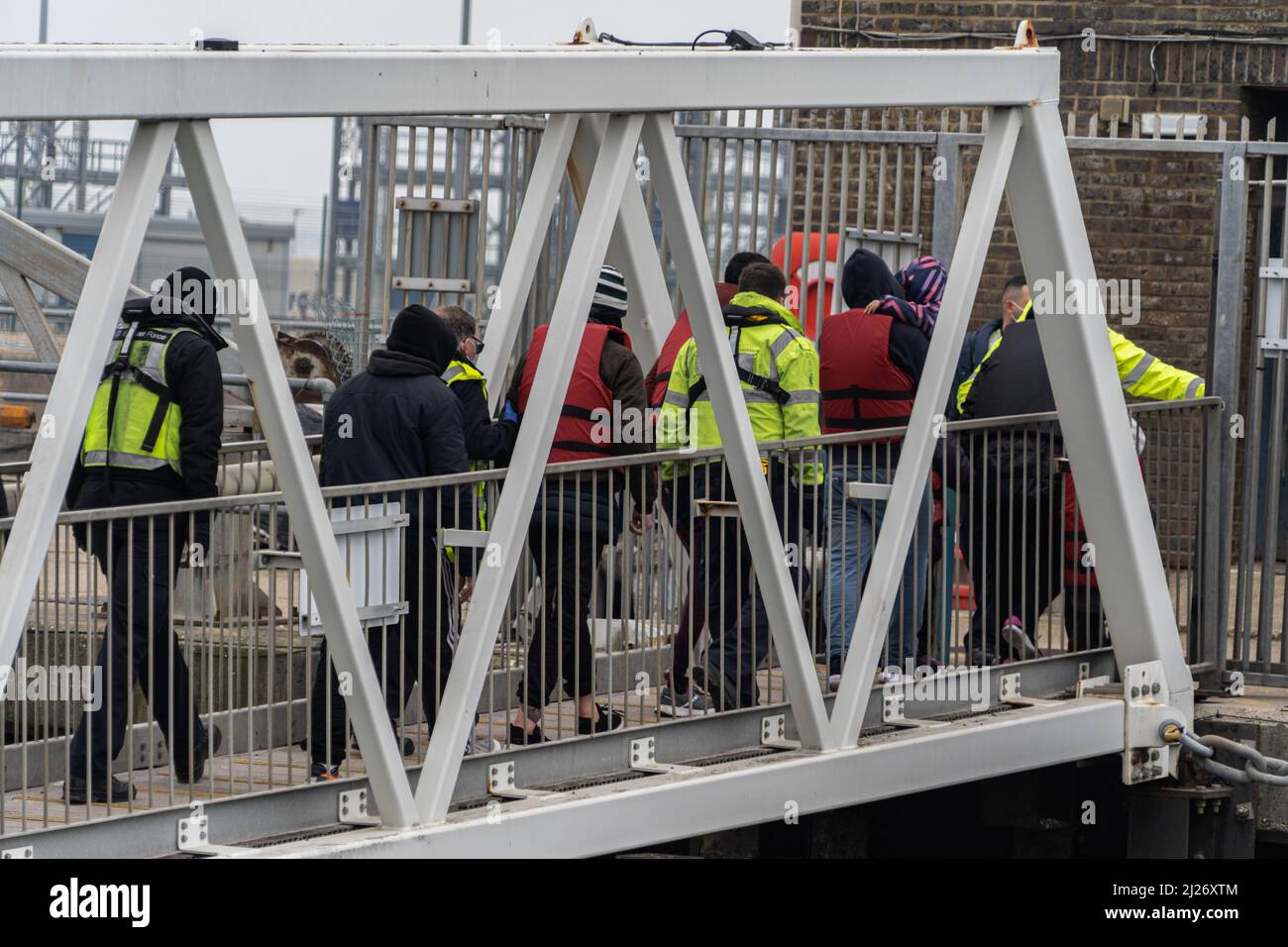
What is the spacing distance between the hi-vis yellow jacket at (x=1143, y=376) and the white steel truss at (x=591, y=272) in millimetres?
765

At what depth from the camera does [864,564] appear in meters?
7.53

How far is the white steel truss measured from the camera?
4996mm

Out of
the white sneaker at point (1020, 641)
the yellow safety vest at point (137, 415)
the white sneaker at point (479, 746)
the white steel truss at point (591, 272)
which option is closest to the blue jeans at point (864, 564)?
the white steel truss at point (591, 272)

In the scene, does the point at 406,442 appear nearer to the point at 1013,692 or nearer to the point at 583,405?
the point at 583,405

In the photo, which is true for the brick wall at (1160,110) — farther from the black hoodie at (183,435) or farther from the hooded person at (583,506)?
the black hoodie at (183,435)

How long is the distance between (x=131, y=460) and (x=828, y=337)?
114 inches

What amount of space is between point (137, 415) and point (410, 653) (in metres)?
1.12

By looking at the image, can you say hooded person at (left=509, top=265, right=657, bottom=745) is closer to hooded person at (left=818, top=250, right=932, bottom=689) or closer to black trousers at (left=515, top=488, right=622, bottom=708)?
black trousers at (left=515, top=488, right=622, bottom=708)

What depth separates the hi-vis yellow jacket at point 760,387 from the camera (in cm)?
733

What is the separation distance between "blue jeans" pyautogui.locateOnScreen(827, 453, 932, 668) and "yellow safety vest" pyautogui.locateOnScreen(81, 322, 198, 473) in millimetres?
2274

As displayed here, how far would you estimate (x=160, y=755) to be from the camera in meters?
7.07

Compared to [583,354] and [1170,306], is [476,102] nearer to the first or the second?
[583,354]

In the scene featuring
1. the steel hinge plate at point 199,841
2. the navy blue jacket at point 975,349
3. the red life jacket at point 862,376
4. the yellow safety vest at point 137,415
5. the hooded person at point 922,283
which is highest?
the hooded person at point 922,283

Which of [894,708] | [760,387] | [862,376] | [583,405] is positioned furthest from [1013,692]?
[583,405]
